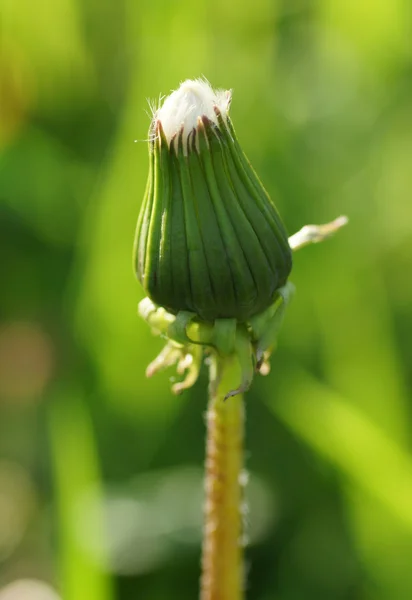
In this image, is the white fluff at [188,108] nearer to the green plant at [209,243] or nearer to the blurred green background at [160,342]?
the green plant at [209,243]

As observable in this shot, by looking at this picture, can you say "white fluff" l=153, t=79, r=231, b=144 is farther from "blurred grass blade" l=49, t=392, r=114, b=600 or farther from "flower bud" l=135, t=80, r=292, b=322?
"blurred grass blade" l=49, t=392, r=114, b=600

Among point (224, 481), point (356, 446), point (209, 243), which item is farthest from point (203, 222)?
point (356, 446)

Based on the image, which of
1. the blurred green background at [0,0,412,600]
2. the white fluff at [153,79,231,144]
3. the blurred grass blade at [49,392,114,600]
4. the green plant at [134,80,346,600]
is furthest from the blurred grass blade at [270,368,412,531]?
the white fluff at [153,79,231,144]

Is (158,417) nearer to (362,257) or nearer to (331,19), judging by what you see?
(362,257)

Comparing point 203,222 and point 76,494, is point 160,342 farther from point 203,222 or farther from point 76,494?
point 203,222

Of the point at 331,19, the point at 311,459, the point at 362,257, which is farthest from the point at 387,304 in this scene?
the point at 331,19

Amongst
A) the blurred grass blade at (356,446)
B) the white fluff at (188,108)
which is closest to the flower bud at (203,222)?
the white fluff at (188,108)
